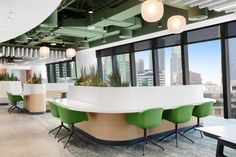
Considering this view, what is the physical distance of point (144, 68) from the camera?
1023 cm

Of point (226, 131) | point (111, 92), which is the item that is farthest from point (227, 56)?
point (226, 131)

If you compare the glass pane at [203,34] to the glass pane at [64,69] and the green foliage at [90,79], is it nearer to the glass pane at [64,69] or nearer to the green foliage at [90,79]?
the green foliage at [90,79]

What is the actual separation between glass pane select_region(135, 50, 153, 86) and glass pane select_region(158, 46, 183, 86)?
51 centimetres

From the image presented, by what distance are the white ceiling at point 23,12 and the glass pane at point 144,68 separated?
4.95m

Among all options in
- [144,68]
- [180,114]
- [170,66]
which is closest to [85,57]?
[144,68]

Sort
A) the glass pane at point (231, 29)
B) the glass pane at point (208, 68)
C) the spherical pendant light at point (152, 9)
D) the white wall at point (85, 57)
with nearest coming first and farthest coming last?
the spherical pendant light at point (152, 9) < the glass pane at point (231, 29) < the glass pane at point (208, 68) < the white wall at point (85, 57)

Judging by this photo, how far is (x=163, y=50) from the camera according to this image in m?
9.22

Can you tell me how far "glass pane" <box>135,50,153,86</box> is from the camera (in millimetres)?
9835

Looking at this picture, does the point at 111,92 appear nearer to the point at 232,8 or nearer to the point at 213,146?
the point at 213,146

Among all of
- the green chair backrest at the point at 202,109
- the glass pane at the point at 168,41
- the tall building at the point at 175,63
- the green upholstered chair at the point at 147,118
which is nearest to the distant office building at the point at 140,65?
the glass pane at the point at 168,41

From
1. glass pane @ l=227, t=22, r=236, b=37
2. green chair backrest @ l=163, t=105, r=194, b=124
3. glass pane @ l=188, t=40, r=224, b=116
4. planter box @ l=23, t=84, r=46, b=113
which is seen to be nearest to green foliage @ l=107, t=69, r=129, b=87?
green chair backrest @ l=163, t=105, r=194, b=124

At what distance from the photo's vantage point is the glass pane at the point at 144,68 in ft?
32.3

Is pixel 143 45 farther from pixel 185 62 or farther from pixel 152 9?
pixel 152 9

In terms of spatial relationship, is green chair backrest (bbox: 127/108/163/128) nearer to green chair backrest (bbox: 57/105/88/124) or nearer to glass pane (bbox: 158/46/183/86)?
green chair backrest (bbox: 57/105/88/124)
